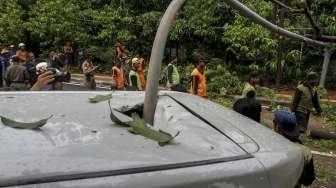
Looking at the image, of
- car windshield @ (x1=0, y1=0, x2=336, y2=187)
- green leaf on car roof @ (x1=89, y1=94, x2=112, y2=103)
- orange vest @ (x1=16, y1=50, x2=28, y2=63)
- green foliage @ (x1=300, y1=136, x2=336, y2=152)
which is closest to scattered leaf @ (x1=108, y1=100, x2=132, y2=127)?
car windshield @ (x1=0, y1=0, x2=336, y2=187)

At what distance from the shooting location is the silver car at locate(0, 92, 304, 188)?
1370mm

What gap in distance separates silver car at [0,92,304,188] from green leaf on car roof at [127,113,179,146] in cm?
2

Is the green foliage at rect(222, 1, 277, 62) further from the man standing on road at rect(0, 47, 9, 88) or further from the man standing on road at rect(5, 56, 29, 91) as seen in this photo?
the man standing on road at rect(5, 56, 29, 91)

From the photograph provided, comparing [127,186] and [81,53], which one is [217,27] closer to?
[81,53]

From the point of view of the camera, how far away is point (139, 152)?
5.05ft

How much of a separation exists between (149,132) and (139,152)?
0.15 m

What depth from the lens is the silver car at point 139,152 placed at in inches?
53.9

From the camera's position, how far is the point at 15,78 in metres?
9.85

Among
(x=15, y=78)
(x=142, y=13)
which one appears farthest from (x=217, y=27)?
(x=15, y=78)

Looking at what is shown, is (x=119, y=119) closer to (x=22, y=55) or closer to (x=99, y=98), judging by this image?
(x=99, y=98)

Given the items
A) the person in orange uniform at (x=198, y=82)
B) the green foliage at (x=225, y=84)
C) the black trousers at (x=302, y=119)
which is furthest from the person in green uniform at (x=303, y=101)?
the green foliage at (x=225, y=84)

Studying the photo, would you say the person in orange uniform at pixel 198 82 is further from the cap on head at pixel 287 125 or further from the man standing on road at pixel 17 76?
the cap on head at pixel 287 125

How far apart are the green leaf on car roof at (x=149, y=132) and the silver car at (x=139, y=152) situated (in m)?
0.02

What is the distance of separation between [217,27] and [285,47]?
106 inches
